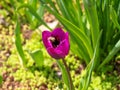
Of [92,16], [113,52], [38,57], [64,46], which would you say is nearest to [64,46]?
[64,46]

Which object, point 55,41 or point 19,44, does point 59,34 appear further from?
point 19,44

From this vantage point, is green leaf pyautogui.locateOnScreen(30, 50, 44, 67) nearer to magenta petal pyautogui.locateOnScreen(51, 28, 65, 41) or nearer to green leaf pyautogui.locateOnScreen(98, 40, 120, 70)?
green leaf pyautogui.locateOnScreen(98, 40, 120, 70)

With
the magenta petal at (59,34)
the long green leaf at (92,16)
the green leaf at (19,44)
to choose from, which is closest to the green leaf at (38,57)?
the green leaf at (19,44)

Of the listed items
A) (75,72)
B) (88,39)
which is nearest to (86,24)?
(88,39)

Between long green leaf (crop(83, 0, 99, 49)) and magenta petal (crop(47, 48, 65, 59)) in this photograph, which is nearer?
magenta petal (crop(47, 48, 65, 59))

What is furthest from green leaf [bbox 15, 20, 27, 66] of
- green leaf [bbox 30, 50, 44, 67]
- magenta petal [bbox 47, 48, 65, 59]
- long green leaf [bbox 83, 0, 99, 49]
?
magenta petal [bbox 47, 48, 65, 59]

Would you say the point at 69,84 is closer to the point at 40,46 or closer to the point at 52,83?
the point at 52,83
